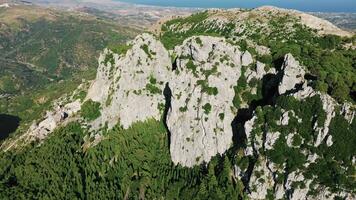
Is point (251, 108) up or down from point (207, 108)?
up

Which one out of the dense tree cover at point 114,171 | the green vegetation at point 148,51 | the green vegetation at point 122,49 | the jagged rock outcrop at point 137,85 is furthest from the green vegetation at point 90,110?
the green vegetation at point 148,51

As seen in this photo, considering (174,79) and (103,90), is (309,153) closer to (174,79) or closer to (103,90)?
(174,79)

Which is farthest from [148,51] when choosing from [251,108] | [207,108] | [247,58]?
[251,108]

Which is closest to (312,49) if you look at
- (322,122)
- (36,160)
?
(322,122)

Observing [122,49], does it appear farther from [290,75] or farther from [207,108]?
[290,75]

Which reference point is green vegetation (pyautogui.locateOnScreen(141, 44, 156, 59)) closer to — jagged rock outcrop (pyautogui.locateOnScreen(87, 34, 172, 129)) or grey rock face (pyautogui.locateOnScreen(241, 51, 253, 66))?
jagged rock outcrop (pyautogui.locateOnScreen(87, 34, 172, 129))

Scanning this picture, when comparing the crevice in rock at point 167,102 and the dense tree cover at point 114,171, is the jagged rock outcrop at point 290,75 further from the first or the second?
the crevice in rock at point 167,102

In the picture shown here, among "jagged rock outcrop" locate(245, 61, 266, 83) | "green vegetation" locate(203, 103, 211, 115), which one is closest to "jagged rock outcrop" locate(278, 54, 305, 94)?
"jagged rock outcrop" locate(245, 61, 266, 83)
